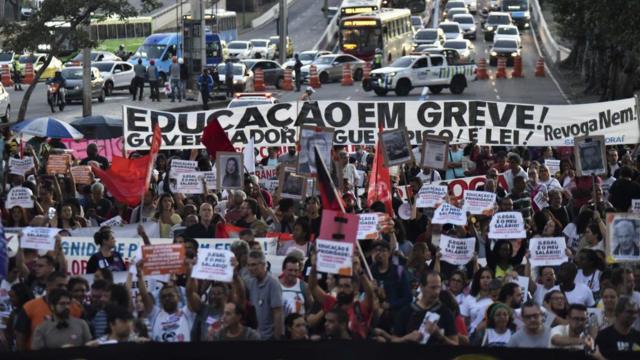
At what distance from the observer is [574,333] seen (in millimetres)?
10633

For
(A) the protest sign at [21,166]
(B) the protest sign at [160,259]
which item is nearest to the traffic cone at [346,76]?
(A) the protest sign at [21,166]

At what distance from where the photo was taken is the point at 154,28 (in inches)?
3118

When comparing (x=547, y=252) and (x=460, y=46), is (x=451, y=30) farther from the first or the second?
(x=547, y=252)

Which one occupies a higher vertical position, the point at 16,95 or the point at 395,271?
the point at 395,271

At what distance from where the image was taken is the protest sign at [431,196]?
51.3 ft

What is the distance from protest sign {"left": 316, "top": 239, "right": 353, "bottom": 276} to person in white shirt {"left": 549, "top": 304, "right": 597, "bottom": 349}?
1611 millimetres

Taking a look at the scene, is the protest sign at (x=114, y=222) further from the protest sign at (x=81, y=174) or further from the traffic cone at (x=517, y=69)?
the traffic cone at (x=517, y=69)

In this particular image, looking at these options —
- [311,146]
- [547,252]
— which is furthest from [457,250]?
[311,146]

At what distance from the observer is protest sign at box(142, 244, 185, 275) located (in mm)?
11766

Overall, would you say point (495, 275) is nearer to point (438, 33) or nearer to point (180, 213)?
point (180, 213)

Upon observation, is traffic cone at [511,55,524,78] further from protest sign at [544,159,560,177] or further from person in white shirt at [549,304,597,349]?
person in white shirt at [549,304,597,349]

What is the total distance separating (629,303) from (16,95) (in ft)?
140

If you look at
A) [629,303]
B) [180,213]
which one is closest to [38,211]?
Answer: [180,213]

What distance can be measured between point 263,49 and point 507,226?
56.5m
